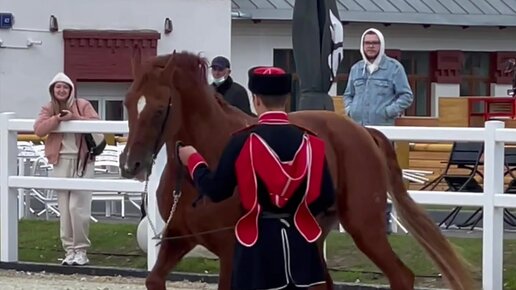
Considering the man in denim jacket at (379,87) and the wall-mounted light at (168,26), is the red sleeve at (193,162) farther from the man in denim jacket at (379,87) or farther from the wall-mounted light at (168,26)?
the wall-mounted light at (168,26)

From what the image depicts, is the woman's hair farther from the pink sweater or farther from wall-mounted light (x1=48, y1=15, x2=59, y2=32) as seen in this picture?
wall-mounted light (x1=48, y1=15, x2=59, y2=32)

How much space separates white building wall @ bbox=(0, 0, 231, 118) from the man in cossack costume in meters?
22.2

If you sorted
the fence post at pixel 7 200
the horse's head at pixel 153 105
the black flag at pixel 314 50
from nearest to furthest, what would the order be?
the horse's head at pixel 153 105, the black flag at pixel 314 50, the fence post at pixel 7 200

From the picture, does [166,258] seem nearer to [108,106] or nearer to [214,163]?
[214,163]

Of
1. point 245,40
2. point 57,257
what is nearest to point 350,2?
point 245,40

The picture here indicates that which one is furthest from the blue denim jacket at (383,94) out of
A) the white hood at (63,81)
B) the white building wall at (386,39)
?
the white building wall at (386,39)

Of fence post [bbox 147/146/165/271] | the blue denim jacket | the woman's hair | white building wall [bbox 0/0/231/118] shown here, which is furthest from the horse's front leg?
white building wall [bbox 0/0/231/118]

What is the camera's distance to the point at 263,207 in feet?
21.4

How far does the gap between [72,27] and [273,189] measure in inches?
931

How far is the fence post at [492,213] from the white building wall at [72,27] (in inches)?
725

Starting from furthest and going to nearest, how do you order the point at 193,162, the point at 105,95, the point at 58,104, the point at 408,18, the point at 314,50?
the point at 408,18, the point at 105,95, the point at 58,104, the point at 314,50, the point at 193,162

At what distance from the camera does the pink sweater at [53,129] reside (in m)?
12.1

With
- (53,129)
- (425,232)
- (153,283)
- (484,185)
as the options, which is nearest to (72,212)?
(53,129)

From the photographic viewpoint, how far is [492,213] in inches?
417
